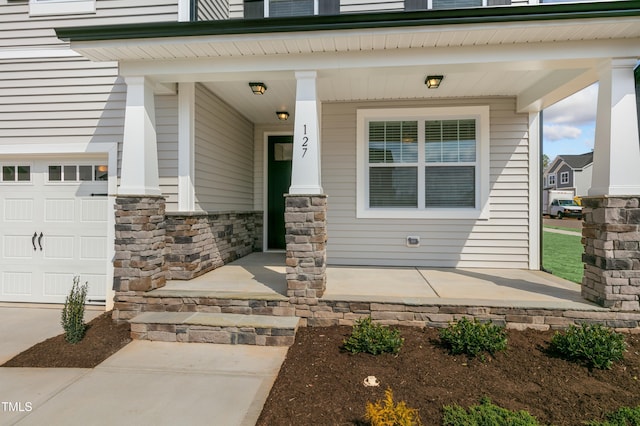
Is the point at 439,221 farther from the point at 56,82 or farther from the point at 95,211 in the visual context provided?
the point at 56,82

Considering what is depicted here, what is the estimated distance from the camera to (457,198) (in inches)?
221

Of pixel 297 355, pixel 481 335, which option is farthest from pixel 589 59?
pixel 297 355

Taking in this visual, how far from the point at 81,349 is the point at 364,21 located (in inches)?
176

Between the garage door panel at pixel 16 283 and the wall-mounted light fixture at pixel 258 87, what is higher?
the wall-mounted light fixture at pixel 258 87

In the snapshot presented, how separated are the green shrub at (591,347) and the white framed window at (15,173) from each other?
705 cm

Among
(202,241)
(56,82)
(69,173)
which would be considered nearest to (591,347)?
(202,241)

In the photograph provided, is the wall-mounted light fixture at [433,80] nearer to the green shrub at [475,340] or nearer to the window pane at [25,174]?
the green shrub at [475,340]

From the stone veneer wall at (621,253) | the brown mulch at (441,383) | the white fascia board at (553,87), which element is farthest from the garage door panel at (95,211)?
the white fascia board at (553,87)

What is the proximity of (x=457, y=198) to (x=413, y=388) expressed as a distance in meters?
3.72

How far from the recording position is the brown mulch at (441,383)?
241cm

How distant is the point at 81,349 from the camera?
3.47 meters

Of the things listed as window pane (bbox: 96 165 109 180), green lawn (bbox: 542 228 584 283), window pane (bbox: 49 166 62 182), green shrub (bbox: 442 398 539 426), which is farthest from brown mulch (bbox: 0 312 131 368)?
green lawn (bbox: 542 228 584 283)

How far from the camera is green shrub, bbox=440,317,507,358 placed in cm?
309

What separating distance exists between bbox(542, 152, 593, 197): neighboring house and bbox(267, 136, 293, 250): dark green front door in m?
30.5
